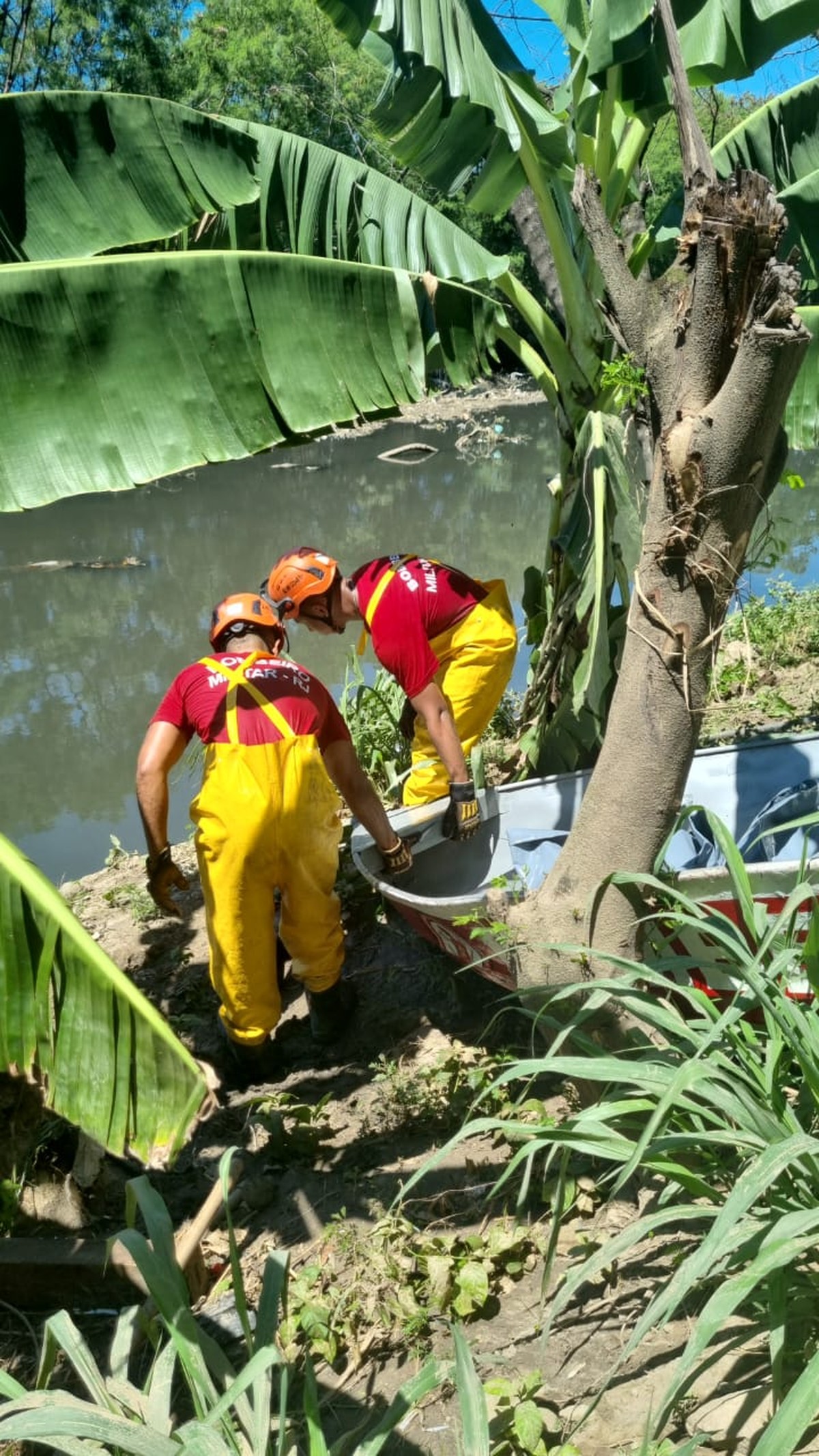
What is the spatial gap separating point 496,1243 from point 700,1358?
2.76 feet

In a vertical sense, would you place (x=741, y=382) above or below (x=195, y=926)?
above

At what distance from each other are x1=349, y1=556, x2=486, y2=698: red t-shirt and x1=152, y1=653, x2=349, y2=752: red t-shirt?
36 centimetres

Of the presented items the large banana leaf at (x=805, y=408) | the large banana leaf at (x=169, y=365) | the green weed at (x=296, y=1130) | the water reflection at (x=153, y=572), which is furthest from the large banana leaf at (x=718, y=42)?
the water reflection at (x=153, y=572)

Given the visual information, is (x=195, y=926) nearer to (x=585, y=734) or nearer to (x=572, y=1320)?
(x=585, y=734)

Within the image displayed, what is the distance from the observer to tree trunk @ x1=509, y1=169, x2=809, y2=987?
7.75 feet

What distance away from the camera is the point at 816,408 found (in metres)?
4.90

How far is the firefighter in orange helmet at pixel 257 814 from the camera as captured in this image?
3.82 metres

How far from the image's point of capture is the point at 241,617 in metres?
4.11

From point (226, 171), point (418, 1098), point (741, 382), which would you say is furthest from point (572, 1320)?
point (226, 171)

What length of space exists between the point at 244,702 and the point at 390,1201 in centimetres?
165

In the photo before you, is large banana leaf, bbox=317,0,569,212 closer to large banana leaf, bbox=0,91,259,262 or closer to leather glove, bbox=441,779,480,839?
large banana leaf, bbox=0,91,259,262

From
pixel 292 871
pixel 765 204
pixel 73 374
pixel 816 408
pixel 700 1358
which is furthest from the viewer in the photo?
pixel 816 408

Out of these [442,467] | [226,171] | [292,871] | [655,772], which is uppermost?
[226,171]

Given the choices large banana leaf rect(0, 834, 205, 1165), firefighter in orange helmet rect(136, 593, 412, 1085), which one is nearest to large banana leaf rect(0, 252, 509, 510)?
large banana leaf rect(0, 834, 205, 1165)
